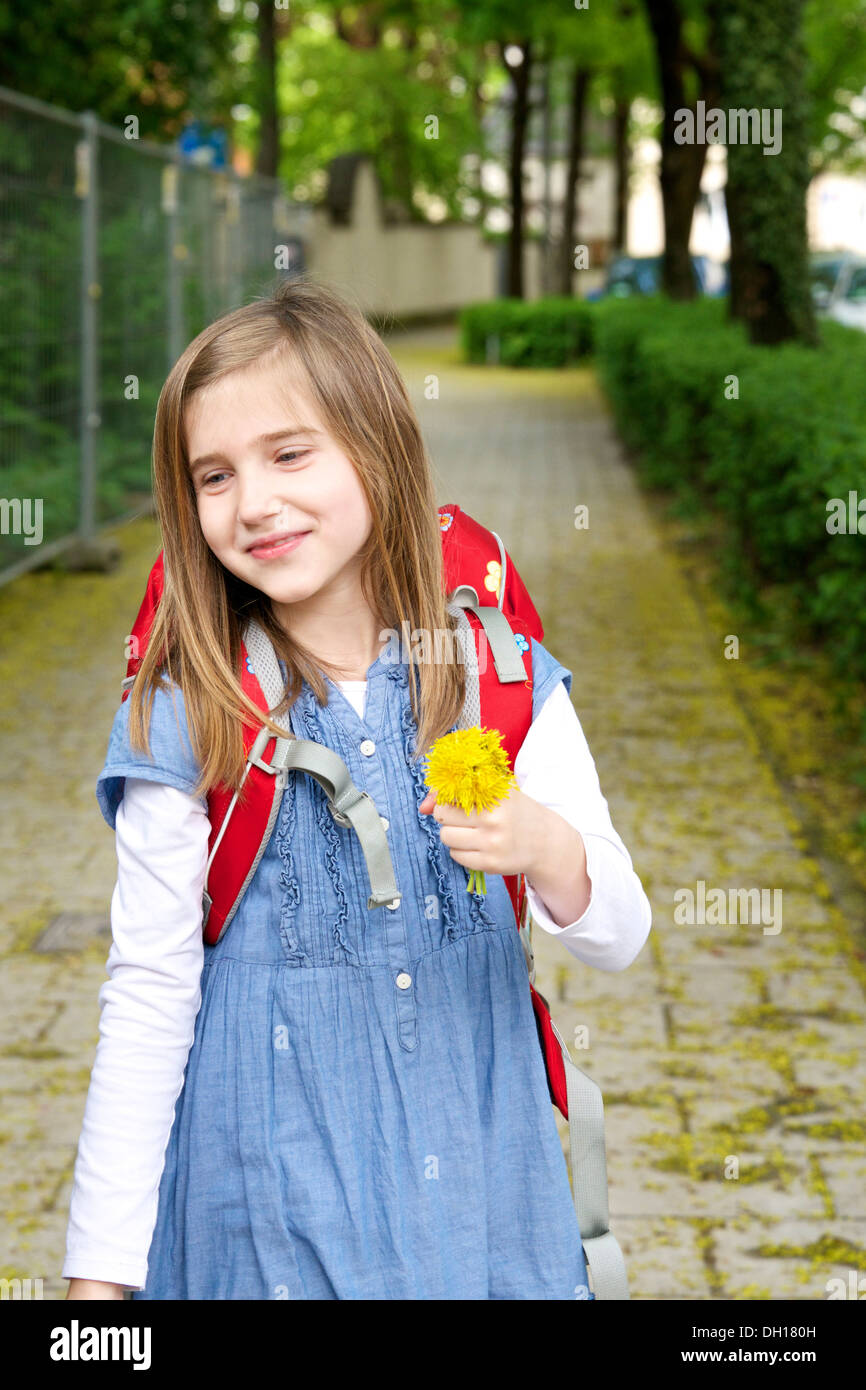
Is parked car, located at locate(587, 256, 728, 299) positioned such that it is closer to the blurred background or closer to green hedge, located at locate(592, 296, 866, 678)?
the blurred background

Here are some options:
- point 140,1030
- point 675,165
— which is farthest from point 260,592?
point 675,165

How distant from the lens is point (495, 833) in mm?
1609

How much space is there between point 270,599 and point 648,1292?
6.09ft

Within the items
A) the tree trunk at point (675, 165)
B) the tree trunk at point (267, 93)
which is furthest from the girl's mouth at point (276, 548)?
the tree trunk at point (267, 93)

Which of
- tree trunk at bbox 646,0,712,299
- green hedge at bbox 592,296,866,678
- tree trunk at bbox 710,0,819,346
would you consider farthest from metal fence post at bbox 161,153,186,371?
tree trunk at bbox 646,0,712,299

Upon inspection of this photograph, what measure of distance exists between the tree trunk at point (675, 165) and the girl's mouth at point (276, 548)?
56.8ft

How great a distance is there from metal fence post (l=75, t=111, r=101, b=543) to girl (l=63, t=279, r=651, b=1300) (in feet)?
27.9

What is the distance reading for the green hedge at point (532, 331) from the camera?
29.5m

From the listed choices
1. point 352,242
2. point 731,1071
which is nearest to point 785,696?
point 731,1071

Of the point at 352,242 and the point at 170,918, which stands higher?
the point at 352,242

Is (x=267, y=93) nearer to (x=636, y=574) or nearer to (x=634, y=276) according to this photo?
(x=636, y=574)

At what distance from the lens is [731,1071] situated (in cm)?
418

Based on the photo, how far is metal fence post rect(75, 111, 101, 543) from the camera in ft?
32.6
